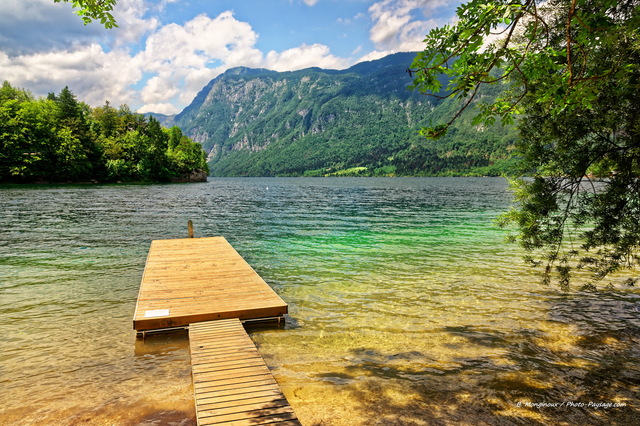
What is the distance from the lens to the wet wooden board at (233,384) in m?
5.07

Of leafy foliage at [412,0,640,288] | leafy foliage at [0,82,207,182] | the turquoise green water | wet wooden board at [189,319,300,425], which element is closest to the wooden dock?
wet wooden board at [189,319,300,425]

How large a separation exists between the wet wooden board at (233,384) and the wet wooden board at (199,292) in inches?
44.4

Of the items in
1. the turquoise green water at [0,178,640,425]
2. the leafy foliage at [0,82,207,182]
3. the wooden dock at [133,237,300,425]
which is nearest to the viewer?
the wooden dock at [133,237,300,425]

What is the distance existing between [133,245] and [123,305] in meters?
11.2

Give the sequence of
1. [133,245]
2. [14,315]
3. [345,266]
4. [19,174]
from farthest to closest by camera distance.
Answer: [19,174]
[133,245]
[345,266]
[14,315]

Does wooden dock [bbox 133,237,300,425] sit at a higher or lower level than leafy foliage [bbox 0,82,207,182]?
lower

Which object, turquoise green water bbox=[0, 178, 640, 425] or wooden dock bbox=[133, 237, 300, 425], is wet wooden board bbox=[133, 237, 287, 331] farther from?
turquoise green water bbox=[0, 178, 640, 425]

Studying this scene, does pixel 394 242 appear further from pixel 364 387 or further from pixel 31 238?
pixel 31 238

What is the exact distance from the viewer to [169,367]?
24.7 feet

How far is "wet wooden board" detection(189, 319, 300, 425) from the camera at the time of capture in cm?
507

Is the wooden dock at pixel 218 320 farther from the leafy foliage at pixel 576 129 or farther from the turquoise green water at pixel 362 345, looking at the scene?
the leafy foliage at pixel 576 129

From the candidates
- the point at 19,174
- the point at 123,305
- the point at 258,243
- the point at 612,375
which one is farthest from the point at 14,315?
the point at 19,174

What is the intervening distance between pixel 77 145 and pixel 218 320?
9659 centimetres

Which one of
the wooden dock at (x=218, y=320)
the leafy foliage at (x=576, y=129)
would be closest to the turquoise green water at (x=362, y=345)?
the wooden dock at (x=218, y=320)
